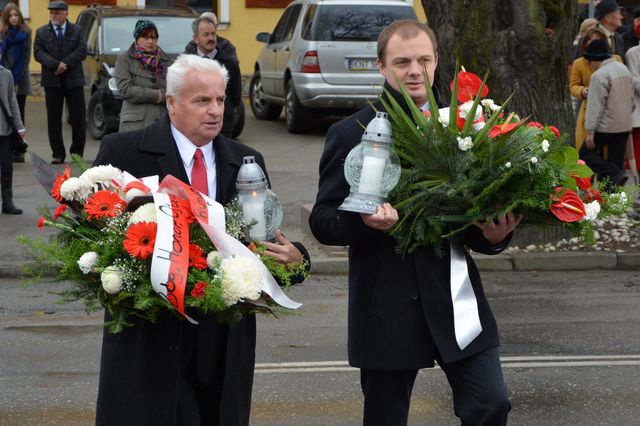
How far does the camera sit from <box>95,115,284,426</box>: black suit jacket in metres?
4.36

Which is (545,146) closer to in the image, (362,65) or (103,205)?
(103,205)

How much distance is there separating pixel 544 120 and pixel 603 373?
4291mm

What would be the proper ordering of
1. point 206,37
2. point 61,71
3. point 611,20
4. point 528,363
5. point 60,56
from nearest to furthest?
point 528,363, point 206,37, point 611,20, point 61,71, point 60,56

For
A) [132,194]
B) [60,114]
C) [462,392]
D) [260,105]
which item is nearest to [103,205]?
[132,194]

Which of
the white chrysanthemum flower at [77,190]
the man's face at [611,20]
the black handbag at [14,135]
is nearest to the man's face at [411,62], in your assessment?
the white chrysanthemum flower at [77,190]

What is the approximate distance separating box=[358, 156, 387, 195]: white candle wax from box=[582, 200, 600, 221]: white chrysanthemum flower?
87cm

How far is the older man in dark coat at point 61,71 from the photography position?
52.0 feet

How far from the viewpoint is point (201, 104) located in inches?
177

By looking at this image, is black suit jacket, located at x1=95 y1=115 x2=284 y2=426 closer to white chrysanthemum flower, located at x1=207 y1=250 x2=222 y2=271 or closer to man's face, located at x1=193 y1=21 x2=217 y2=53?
white chrysanthemum flower, located at x1=207 y1=250 x2=222 y2=271

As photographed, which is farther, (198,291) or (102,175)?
(102,175)

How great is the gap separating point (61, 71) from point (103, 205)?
12.1 metres

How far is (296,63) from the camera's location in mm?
18188

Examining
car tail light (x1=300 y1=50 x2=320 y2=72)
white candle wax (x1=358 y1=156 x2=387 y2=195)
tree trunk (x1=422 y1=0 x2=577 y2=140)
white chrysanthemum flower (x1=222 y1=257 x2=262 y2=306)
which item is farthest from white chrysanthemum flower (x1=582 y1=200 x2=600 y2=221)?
car tail light (x1=300 y1=50 x2=320 y2=72)

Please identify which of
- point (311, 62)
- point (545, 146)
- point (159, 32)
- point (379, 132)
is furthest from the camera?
point (311, 62)
